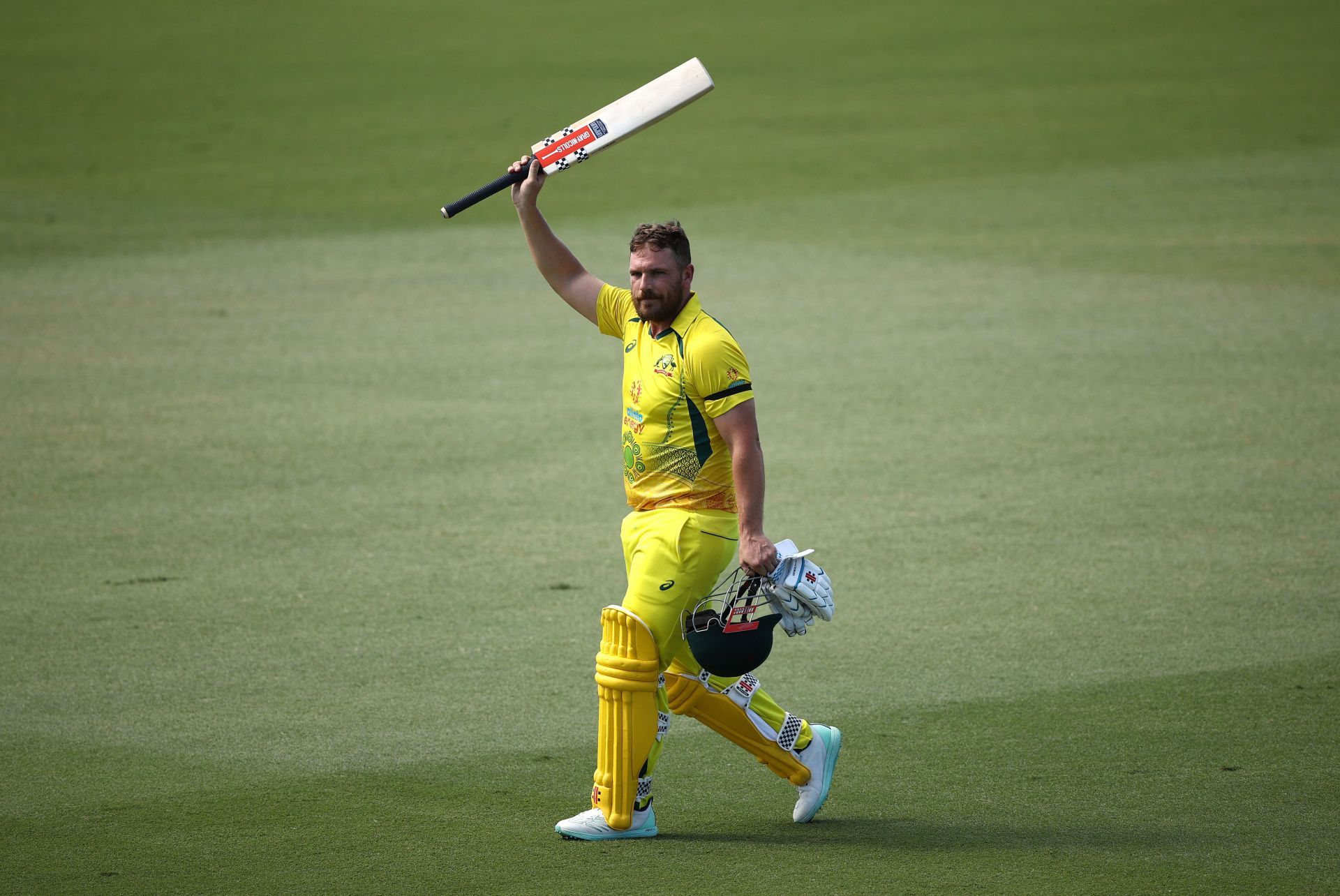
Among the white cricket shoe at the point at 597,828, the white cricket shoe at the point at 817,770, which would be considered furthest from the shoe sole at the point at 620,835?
the white cricket shoe at the point at 817,770

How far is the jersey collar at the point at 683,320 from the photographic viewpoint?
524cm

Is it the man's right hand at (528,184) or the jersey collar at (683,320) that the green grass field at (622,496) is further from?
the man's right hand at (528,184)

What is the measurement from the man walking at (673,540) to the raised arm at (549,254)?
0.07m

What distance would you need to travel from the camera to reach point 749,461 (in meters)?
5.06

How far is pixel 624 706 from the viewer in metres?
5.14

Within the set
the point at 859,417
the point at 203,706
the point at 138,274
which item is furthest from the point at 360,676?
the point at 138,274

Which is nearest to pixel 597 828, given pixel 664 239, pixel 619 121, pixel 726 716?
pixel 726 716

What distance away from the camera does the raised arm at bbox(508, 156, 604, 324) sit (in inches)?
218

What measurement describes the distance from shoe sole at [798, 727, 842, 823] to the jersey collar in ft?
5.05

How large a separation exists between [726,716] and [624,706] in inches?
18.9

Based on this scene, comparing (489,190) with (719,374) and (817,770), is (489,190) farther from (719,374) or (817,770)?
(817,770)

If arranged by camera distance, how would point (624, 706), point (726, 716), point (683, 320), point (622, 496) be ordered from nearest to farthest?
point (624, 706) → point (683, 320) → point (726, 716) → point (622, 496)

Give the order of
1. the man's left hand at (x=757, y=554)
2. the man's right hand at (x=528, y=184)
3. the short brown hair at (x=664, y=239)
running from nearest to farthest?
the man's left hand at (x=757, y=554), the short brown hair at (x=664, y=239), the man's right hand at (x=528, y=184)

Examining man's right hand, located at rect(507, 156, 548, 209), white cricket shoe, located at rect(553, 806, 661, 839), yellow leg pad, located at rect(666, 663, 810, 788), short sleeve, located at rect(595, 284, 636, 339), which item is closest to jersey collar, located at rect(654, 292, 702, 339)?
short sleeve, located at rect(595, 284, 636, 339)
